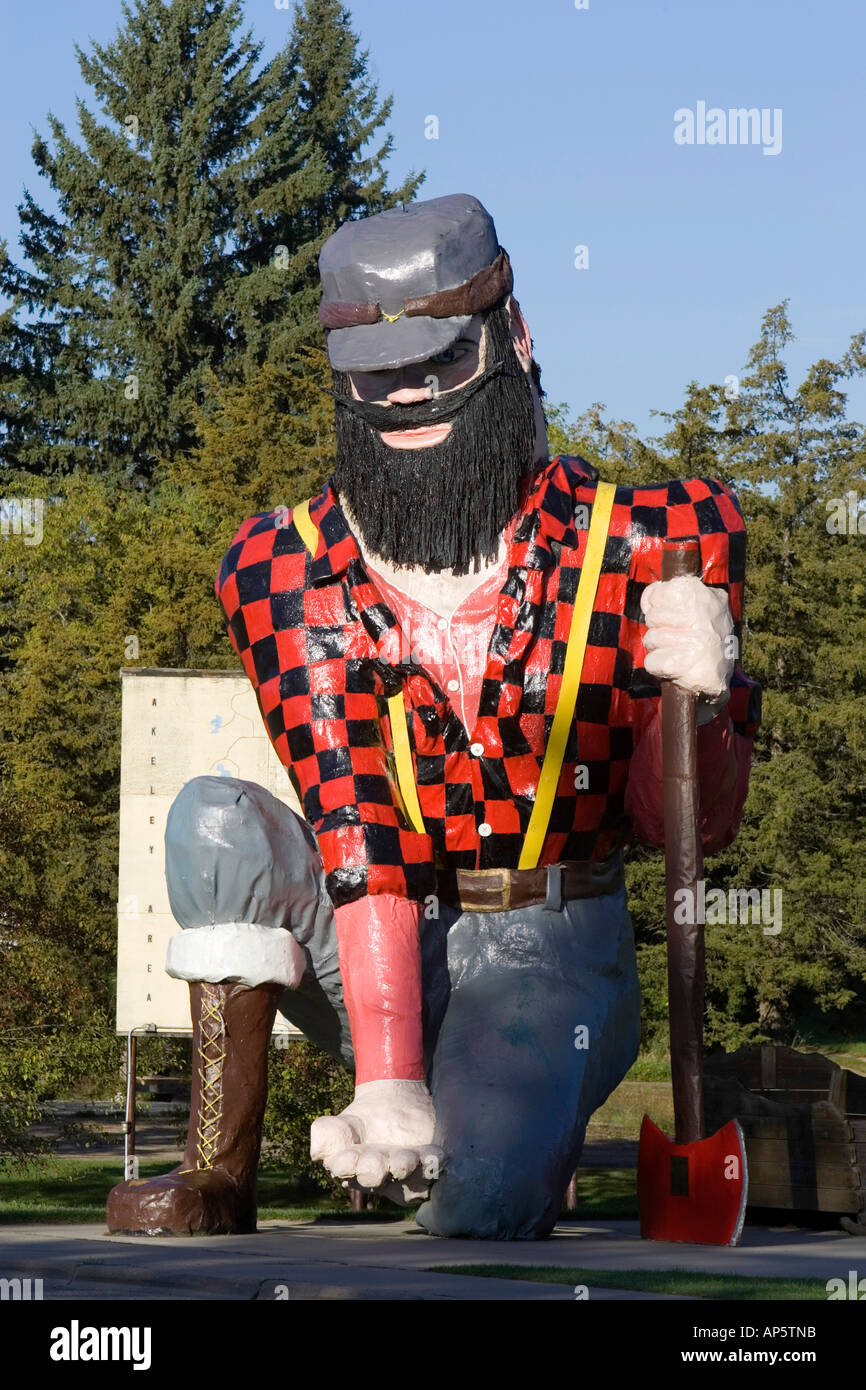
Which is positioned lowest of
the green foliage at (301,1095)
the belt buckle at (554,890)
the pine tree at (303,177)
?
the green foliage at (301,1095)

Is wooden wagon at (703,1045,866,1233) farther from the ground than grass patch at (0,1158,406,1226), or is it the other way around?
wooden wagon at (703,1045,866,1233)

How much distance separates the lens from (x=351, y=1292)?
421 centimetres

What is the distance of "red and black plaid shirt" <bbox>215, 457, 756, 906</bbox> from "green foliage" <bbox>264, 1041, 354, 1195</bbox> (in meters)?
5.42

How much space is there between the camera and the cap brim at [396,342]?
5.60 m

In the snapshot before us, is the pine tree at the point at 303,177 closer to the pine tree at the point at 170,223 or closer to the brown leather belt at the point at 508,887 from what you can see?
the pine tree at the point at 170,223

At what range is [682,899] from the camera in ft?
18.1

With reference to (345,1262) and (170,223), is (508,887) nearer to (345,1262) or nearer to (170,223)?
(345,1262)

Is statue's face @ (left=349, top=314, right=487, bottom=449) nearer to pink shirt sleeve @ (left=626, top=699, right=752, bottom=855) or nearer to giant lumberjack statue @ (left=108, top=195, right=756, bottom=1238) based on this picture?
giant lumberjack statue @ (left=108, top=195, right=756, bottom=1238)

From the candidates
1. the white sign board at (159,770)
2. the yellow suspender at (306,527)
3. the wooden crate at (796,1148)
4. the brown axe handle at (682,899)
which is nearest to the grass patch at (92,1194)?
the white sign board at (159,770)

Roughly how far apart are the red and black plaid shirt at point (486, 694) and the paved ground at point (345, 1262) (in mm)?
968

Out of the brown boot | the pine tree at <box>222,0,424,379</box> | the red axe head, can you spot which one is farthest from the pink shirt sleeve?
the pine tree at <box>222,0,424,379</box>

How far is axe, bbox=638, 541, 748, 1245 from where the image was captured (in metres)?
5.38

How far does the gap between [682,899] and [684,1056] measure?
16.4 inches

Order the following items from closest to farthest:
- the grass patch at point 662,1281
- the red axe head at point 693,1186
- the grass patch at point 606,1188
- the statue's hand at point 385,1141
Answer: the grass patch at point 662,1281 → the statue's hand at point 385,1141 → the red axe head at point 693,1186 → the grass patch at point 606,1188
